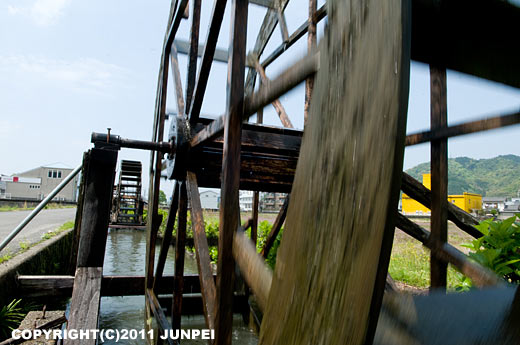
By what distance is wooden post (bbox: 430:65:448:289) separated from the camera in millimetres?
2105

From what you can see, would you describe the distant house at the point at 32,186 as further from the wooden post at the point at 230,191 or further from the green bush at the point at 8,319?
the wooden post at the point at 230,191

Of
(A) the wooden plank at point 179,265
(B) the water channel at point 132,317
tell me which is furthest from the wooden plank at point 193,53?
(B) the water channel at point 132,317

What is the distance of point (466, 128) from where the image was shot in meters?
1.92

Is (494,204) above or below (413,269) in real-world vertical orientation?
above

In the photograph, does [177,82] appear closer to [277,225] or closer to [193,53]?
[193,53]

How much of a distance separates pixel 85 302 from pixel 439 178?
8.46 ft

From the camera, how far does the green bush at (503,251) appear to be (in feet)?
6.29

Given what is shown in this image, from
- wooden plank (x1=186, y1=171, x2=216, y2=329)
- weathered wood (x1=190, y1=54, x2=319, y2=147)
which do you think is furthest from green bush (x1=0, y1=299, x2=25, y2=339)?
weathered wood (x1=190, y1=54, x2=319, y2=147)

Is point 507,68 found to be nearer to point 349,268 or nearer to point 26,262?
point 349,268

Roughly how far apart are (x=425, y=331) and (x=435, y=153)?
4.88 feet

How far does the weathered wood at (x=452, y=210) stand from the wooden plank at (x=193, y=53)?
186cm

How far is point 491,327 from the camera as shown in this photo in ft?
3.53

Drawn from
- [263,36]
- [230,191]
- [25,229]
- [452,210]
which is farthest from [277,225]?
[25,229]

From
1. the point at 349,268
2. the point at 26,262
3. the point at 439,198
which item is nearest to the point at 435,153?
the point at 439,198
